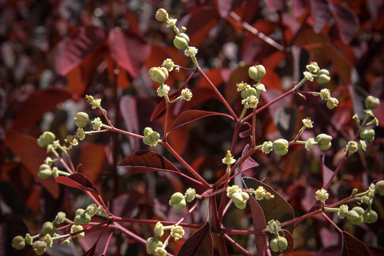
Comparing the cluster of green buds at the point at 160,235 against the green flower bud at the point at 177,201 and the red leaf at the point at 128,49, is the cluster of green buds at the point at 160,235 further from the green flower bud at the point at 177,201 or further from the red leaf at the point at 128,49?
the red leaf at the point at 128,49

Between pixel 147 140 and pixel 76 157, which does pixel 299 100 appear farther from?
pixel 76 157

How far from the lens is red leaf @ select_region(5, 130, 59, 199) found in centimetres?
87

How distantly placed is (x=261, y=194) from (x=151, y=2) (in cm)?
165

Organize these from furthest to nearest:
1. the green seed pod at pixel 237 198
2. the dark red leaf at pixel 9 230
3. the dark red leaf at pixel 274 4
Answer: the dark red leaf at pixel 274 4
the dark red leaf at pixel 9 230
the green seed pod at pixel 237 198

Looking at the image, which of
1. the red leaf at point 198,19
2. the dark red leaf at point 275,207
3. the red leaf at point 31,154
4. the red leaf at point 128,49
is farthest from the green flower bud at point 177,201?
the red leaf at point 198,19

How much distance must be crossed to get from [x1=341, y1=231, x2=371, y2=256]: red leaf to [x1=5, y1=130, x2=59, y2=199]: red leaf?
2.25ft

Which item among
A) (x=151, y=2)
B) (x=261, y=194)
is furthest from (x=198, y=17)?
(x=151, y=2)

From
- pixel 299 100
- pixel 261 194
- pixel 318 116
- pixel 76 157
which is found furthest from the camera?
pixel 76 157

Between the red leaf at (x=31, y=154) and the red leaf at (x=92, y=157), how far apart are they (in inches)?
9.3

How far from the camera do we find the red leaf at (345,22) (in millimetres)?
1045

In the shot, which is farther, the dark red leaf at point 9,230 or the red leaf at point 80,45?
the red leaf at point 80,45

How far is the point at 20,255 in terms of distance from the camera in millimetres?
766

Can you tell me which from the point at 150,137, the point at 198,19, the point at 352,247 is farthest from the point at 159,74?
the point at 198,19

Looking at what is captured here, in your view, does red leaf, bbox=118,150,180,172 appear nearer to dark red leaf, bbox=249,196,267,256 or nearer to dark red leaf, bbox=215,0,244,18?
dark red leaf, bbox=249,196,267,256
